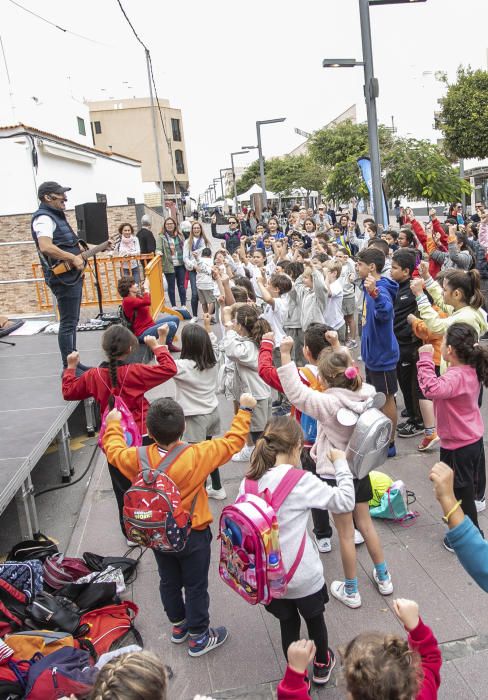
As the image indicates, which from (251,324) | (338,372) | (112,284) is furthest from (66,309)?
(112,284)

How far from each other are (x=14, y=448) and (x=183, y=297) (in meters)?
8.83

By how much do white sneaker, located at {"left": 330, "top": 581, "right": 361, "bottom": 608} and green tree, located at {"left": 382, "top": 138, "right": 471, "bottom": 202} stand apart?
45.2ft

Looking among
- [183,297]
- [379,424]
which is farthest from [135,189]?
[379,424]

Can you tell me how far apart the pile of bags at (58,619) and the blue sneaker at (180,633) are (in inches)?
8.3

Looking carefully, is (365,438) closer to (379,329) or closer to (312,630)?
(312,630)

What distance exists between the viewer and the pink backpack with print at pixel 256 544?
2.65 m

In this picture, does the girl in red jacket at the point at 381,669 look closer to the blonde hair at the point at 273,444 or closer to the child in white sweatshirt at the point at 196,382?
the blonde hair at the point at 273,444

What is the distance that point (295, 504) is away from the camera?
Answer: 2832mm

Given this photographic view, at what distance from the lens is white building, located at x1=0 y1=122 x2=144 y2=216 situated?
51.2ft

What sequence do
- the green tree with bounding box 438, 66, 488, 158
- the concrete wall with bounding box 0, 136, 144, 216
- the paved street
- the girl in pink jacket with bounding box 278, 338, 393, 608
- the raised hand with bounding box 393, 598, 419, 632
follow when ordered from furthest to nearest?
the green tree with bounding box 438, 66, 488, 158 → the concrete wall with bounding box 0, 136, 144, 216 → the girl in pink jacket with bounding box 278, 338, 393, 608 → the paved street → the raised hand with bounding box 393, 598, 419, 632

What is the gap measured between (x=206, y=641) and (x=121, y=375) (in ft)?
5.76

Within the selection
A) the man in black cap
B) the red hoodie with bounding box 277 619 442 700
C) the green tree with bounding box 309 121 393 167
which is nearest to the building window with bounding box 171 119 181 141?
the green tree with bounding box 309 121 393 167

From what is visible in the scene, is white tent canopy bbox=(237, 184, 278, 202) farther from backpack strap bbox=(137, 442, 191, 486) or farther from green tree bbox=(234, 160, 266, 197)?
backpack strap bbox=(137, 442, 191, 486)

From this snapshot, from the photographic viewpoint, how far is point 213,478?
529 cm
